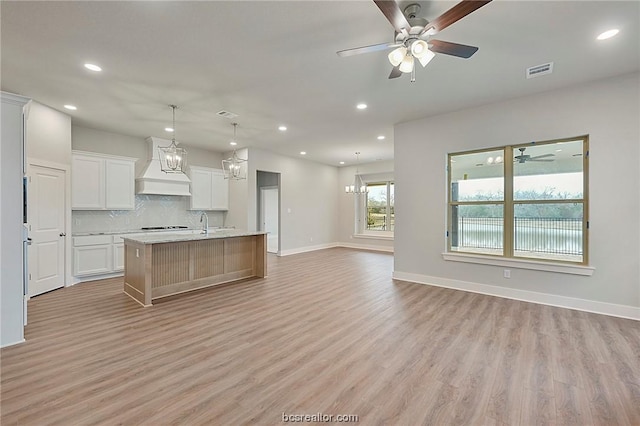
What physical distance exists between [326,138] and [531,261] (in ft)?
14.8

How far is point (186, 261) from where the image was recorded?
4535mm

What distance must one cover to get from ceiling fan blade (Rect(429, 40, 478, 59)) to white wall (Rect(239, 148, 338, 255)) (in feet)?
18.7

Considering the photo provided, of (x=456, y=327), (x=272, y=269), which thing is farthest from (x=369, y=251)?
(x=456, y=327)

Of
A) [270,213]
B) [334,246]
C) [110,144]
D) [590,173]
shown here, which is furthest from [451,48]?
[334,246]

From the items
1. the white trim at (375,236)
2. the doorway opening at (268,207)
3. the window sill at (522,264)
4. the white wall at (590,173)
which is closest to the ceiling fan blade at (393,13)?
the white wall at (590,173)

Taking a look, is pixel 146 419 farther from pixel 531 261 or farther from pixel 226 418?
pixel 531 261

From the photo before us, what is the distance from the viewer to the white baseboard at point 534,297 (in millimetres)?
3515

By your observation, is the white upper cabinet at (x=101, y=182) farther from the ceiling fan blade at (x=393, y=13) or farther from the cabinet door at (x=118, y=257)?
the ceiling fan blade at (x=393, y=13)

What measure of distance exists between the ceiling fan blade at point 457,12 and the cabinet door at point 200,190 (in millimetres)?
6344

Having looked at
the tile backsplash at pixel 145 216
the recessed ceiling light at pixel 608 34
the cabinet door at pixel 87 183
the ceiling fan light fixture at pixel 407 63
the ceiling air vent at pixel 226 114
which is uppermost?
the recessed ceiling light at pixel 608 34

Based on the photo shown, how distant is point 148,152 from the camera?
6.46 meters

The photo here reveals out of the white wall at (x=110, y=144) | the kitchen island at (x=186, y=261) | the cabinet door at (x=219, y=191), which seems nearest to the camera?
the kitchen island at (x=186, y=261)

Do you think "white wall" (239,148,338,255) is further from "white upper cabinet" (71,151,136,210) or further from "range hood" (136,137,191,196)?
"white upper cabinet" (71,151,136,210)

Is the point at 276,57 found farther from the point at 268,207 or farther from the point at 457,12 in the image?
the point at 268,207
